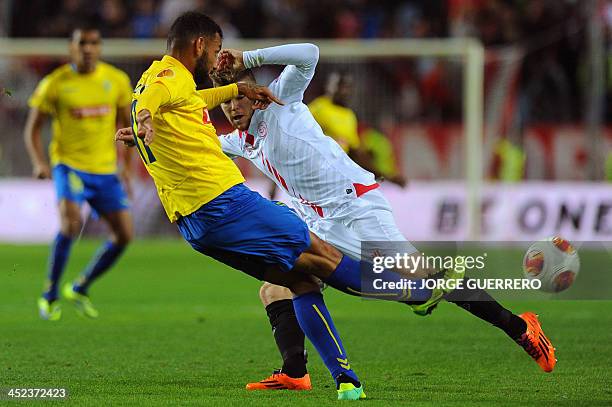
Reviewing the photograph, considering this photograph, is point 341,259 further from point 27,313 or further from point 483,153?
point 483,153

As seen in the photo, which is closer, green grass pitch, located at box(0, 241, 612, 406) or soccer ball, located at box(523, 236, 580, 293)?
green grass pitch, located at box(0, 241, 612, 406)

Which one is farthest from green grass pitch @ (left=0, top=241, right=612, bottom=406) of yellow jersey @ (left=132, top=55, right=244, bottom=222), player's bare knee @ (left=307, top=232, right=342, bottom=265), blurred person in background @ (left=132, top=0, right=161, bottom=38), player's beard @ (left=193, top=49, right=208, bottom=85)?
blurred person in background @ (left=132, top=0, right=161, bottom=38)

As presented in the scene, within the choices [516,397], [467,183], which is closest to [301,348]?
[516,397]

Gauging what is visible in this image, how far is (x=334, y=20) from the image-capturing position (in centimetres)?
2195

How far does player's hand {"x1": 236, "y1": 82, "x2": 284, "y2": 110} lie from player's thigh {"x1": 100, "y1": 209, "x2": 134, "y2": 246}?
4754mm

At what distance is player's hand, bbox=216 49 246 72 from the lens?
22.7 ft

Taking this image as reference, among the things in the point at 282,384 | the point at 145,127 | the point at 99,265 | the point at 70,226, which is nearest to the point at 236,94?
the point at 145,127

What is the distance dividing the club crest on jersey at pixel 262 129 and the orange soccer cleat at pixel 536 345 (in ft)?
5.90

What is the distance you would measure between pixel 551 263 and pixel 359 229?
1.12 m

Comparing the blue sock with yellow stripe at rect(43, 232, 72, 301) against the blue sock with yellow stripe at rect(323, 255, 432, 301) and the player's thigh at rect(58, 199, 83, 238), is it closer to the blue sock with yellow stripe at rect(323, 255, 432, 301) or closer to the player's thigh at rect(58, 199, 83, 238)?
the player's thigh at rect(58, 199, 83, 238)

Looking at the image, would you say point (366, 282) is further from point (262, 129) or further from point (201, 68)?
point (201, 68)

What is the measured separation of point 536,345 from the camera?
22.5 ft

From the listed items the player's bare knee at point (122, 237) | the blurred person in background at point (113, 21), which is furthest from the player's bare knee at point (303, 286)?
the blurred person in background at point (113, 21)

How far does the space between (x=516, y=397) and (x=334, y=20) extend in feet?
52.2
